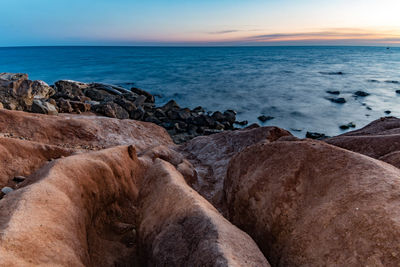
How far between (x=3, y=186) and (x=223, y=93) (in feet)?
122

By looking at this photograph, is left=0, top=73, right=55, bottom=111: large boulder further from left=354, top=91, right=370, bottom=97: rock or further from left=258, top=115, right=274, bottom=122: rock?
left=354, top=91, right=370, bottom=97: rock

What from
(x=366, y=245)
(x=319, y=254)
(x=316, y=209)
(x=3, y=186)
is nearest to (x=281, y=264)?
(x=319, y=254)

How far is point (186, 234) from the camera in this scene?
14.9ft

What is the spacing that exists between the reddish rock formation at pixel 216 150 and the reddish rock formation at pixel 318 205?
4509mm

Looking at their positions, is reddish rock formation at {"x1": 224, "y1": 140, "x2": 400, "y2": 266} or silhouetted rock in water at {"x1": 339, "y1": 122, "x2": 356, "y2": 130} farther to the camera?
silhouetted rock in water at {"x1": 339, "y1": 122, "x2": 356, "y2": 130}

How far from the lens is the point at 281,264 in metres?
4.59

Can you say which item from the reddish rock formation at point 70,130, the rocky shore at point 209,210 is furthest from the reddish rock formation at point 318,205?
the reddish rock formation at point 70,130

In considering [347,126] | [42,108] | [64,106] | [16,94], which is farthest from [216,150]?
[347,126]

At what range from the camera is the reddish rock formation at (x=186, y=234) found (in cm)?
391

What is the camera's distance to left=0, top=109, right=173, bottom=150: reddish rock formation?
1125 centimetres

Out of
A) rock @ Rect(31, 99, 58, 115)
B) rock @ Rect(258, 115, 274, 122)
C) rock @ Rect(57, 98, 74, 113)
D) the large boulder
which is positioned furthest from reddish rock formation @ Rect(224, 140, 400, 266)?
rock @ Rect(258, 115, 274, 122)

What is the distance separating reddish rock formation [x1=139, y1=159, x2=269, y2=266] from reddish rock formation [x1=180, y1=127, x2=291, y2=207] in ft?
15.2

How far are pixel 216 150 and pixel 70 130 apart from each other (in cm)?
746

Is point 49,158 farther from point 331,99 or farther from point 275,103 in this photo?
point 331,99
